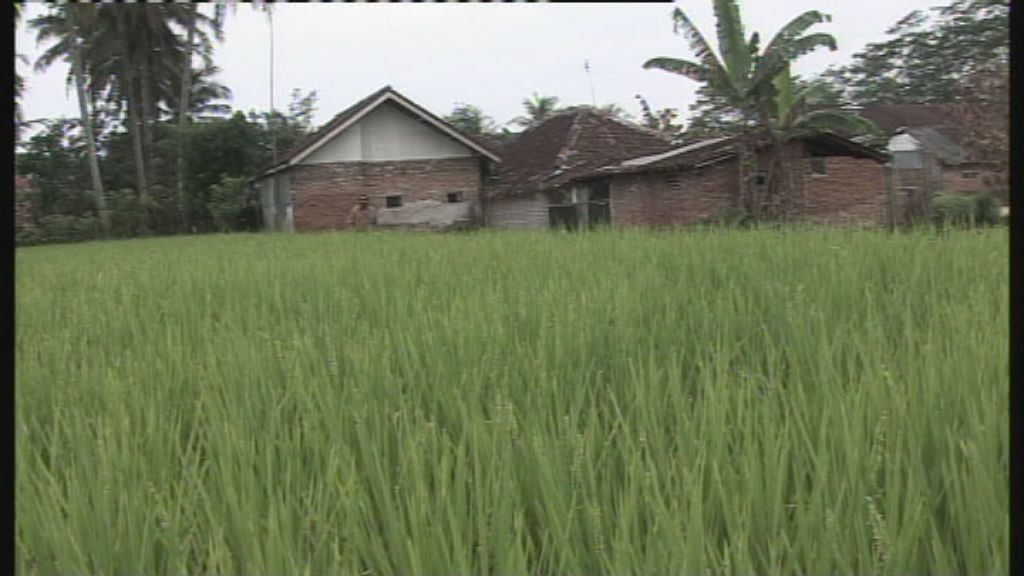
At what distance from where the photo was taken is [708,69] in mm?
13555

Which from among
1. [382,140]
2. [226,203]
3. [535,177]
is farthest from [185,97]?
[535,177]

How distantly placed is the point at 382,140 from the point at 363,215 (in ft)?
5.66

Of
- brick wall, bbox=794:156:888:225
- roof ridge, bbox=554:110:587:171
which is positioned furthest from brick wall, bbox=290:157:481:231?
brick wall, bbox=794:156:888:225

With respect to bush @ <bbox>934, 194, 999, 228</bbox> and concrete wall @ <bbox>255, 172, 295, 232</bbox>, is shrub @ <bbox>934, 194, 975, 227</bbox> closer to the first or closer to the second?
bush @ <bbox>934, 194, 999, 228</bbox>

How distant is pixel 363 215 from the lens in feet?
57.4

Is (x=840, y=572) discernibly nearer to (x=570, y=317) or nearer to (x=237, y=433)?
(x=237, y=433)

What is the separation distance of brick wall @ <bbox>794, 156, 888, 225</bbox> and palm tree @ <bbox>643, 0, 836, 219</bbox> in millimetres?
1430

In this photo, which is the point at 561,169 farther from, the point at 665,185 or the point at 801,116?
the point at 801,116

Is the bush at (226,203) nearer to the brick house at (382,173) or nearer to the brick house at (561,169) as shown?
the brick house at (382,173)

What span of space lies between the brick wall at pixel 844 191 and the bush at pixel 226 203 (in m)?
10.3

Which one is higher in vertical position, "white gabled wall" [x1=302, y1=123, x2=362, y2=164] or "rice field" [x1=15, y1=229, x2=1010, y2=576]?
"white gabled wall" [x1=302, y1=123, x2=362, y2=164]

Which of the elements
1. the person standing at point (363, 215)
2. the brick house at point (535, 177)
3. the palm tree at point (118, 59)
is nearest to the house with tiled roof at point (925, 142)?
the brick house at point (535, 177)

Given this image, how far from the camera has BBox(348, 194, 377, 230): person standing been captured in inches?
683

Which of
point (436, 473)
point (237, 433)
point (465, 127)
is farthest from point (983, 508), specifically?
point (465, 127)
